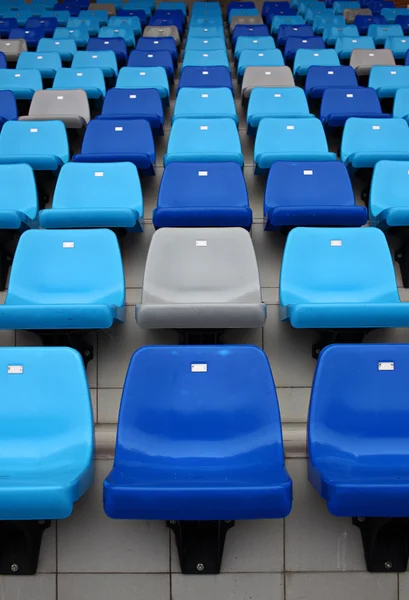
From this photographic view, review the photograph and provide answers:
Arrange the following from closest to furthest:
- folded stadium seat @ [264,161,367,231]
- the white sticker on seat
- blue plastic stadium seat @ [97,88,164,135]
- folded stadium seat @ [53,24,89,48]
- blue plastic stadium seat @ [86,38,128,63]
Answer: the white sticker on seat
folded stadium seat @ [264,161,367,231]
blue plastic stadium seat @ [97,88,164,135]
blue plastic stadium seat @ [86,38,128,63]
folded stadium seat @ [53,24,89,48]

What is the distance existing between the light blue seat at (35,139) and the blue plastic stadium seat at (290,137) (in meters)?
0.83

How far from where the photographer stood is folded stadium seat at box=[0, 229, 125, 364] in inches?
71.3

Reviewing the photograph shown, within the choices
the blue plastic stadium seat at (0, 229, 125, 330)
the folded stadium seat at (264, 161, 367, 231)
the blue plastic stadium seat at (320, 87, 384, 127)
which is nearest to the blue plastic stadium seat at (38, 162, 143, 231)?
the blue plastic stadium seat at (0, 229, 125, 330)

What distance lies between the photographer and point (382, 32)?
471 cm

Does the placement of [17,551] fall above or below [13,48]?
below

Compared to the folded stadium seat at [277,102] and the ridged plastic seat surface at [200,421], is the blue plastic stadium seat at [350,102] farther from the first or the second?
the ridged plastic seat surface at [200,421]

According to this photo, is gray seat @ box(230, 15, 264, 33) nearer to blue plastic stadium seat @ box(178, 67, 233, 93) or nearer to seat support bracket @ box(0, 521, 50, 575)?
blue plastic stadium seat @ box(178, 67, 233, 93)

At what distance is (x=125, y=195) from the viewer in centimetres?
225

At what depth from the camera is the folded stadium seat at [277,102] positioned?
2.96 meters

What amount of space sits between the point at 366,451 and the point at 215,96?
7.15 ft

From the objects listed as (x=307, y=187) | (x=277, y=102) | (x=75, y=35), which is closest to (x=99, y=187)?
(x=307, y=187)

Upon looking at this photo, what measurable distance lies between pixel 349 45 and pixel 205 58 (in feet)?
3.49

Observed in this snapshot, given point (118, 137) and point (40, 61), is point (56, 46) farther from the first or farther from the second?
point (118, 137)

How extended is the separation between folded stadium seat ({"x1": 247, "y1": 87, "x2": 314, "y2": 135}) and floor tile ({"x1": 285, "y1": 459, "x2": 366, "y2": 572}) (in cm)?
192
